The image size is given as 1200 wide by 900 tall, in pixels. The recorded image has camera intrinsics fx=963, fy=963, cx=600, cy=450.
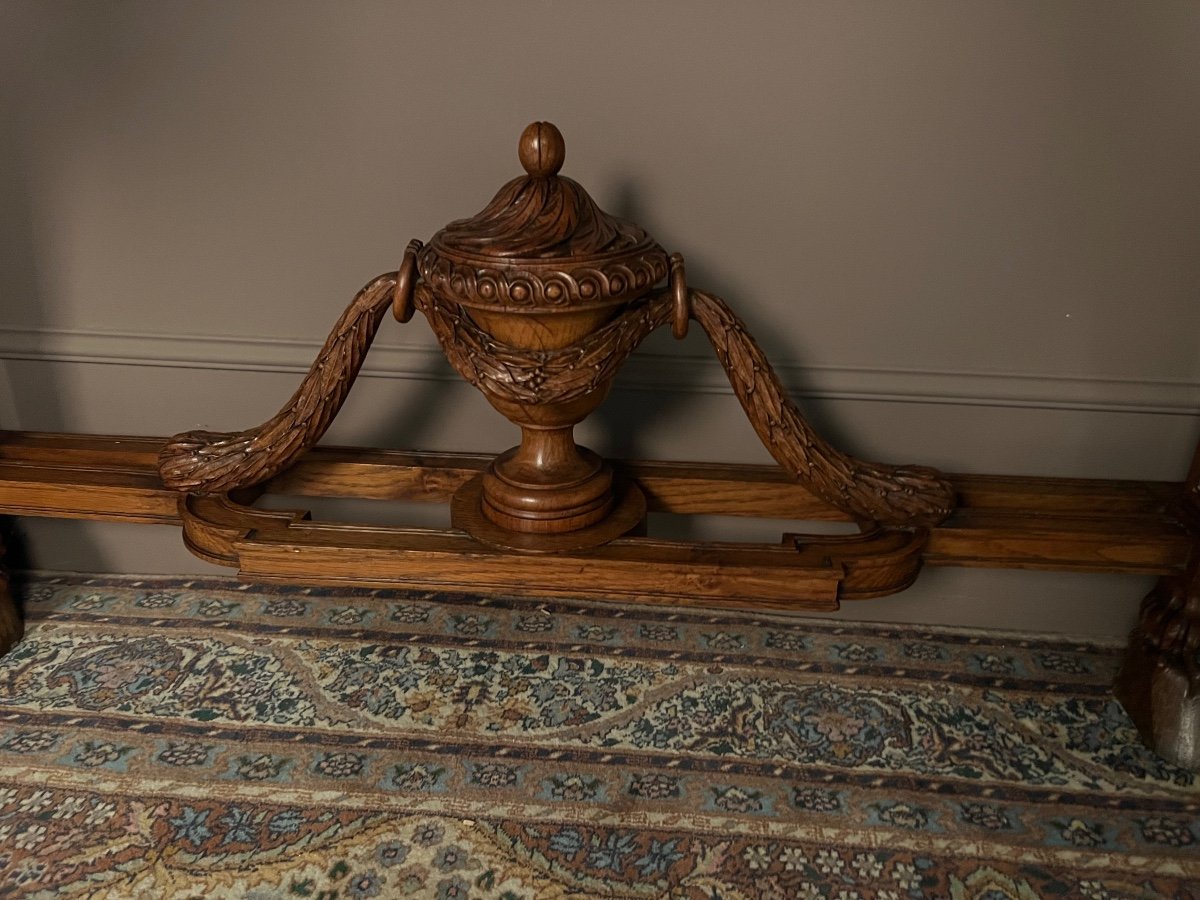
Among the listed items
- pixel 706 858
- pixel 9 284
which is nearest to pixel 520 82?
pixel 9 284

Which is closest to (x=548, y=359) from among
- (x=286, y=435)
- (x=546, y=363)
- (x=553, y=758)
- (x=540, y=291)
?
(x=546, y=363)

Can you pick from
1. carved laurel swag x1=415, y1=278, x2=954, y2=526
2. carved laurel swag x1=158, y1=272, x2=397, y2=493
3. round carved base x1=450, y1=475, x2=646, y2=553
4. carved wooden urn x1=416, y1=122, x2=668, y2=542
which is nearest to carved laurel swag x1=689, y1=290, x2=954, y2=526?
carved laurel swag x1=415, y1=278, x2=954, y2=526

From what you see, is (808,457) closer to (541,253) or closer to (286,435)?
(541,253)

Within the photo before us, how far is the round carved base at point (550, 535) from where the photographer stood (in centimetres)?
137

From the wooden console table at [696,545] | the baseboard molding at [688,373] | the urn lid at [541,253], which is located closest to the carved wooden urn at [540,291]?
the urn lid at [541,253]

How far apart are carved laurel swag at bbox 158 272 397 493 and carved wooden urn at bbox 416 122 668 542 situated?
0.13 m

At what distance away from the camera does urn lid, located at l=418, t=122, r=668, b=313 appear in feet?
3.98

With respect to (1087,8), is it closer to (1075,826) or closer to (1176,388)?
(1176,388)

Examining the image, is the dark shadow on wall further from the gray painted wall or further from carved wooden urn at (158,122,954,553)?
carved wooden urn at (158,122,954,553)

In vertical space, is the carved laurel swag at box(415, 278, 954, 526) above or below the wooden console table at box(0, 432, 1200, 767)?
above

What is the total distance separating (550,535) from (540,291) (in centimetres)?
37

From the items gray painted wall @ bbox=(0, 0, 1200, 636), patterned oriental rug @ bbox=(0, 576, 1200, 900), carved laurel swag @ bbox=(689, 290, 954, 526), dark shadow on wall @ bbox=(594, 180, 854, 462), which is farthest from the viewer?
dark shadow on wall @ bbox=(594, 180, 854, 462)

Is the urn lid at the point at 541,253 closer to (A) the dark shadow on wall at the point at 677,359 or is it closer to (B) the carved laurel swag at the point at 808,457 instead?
(B) the carved laurel swag at the point at 808,457

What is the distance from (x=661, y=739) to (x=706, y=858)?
0.75 ft
